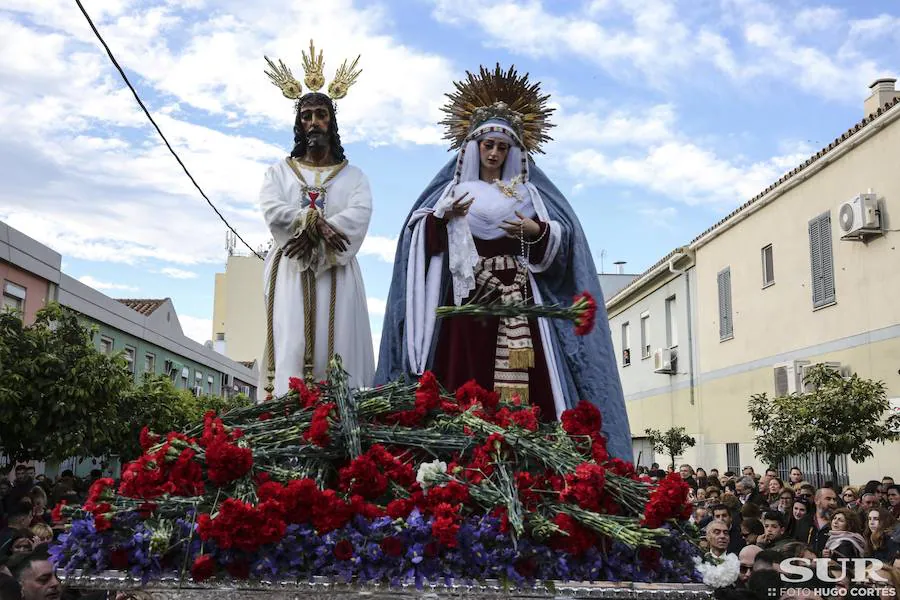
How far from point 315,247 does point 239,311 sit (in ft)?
131

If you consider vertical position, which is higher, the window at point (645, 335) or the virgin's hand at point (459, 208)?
the window at point (645, 335)

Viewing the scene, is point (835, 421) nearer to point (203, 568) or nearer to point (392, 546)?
point (392, 546)

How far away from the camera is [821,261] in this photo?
1576 cm

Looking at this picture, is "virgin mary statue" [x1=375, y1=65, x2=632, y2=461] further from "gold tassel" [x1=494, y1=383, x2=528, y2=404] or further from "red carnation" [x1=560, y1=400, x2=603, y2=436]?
"red carnation" [x1=560, y1=400, x2=603, y2=436]

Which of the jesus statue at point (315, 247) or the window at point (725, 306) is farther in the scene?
the window at point (725, 306)

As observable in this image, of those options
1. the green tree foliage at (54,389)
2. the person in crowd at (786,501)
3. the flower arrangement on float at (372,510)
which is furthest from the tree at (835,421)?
the flower arrangement on float at (372,510)

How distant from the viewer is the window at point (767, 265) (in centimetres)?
1814

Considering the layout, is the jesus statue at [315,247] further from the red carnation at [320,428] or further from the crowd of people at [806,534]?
the red carnation at [320,428]

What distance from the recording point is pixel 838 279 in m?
15.1

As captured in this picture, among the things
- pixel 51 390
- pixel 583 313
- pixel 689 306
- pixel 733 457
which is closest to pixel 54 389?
pixel 51 390

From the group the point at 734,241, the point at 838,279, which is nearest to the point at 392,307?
the point at 838,279

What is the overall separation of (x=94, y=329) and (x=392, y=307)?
31.7ft

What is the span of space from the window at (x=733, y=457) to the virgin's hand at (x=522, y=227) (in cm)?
1502

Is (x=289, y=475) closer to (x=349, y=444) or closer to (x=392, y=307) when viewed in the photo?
(x=349, y=444)
